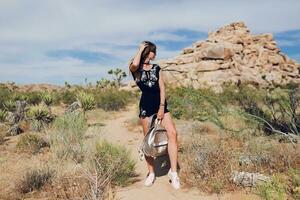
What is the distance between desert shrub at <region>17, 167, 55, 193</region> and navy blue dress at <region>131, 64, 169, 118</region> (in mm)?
1644

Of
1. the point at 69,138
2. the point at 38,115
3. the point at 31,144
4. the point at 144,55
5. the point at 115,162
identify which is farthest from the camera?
the point at 38,115

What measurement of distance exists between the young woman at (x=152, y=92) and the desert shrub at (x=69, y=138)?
6.11 ft

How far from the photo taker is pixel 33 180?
208 inches

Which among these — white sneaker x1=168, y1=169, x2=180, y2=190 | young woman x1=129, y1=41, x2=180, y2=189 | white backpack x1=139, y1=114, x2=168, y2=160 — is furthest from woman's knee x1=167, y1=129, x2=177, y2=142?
white sneaker x1=168, y1=169, x2=180, y2=190

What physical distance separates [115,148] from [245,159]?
6.67 feet

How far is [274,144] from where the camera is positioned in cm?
613

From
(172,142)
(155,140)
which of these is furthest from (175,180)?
(155,140)

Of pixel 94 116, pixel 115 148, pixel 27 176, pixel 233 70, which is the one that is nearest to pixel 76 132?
pixel 115 148

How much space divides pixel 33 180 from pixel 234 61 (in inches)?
1330

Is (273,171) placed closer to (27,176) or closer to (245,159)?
(245,159)

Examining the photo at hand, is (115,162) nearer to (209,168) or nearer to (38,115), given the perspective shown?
(209,168)

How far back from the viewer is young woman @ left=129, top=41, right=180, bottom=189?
5.30 meters

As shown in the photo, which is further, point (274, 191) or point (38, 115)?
point (38, 115)

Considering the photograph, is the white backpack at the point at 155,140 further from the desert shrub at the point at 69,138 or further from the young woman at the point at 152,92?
the desert shrub at the point at 69,138
